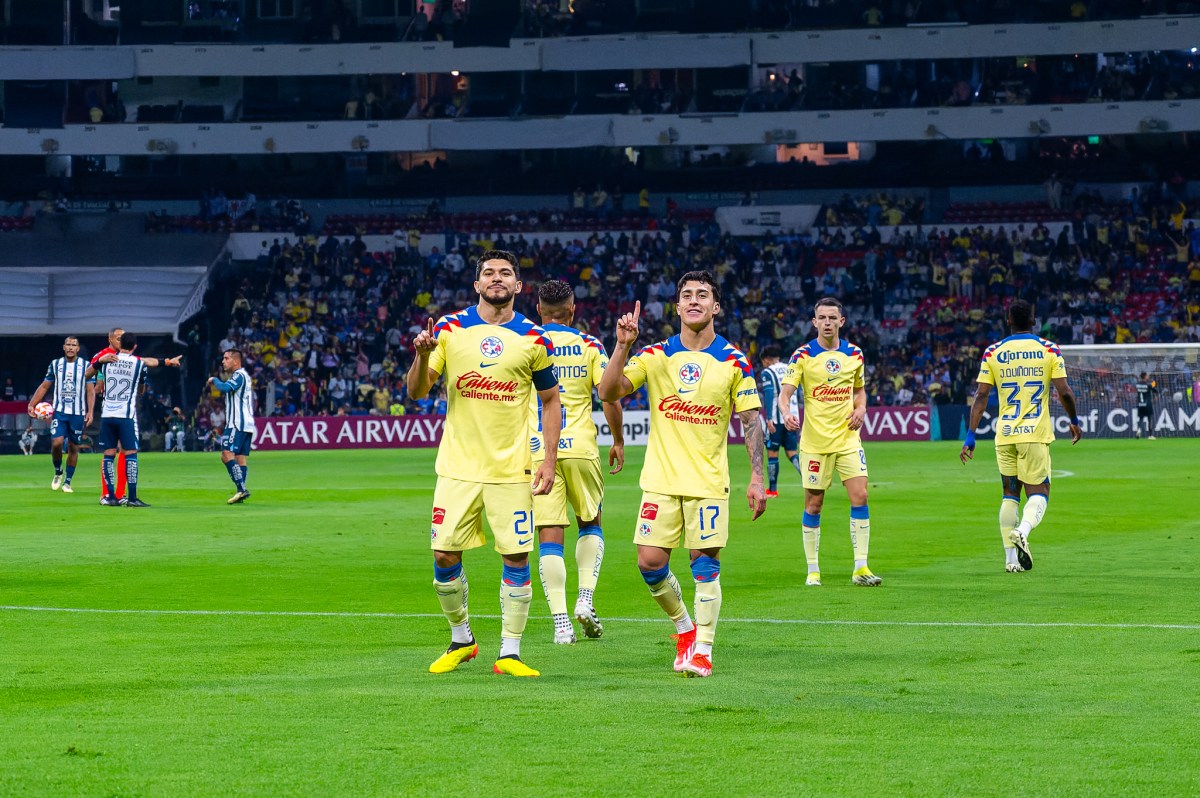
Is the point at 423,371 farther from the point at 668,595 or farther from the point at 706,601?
the point at 706,601

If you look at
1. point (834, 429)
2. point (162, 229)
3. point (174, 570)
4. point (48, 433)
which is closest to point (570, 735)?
point (834, 429)

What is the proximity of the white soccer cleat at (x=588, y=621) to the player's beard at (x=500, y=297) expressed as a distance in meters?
2.57

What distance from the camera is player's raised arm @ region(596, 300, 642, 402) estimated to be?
30.0 ft

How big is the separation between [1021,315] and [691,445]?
278 inches

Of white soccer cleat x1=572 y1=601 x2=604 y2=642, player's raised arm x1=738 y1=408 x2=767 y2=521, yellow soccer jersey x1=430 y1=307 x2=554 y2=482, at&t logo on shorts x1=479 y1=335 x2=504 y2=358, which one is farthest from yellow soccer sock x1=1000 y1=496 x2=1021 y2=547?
at&t logo on shorts x1=479 y1=335 x2=504 y2=358

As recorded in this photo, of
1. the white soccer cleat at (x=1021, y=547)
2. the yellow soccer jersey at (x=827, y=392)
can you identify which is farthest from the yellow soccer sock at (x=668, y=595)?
the white soccer cleat at (x=1021, y=547)

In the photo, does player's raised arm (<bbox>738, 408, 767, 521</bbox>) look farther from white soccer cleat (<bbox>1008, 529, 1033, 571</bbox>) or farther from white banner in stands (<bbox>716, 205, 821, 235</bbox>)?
white banner in stands (<bbox>716, 205, 821, 235</bbox>)

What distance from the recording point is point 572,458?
11.8 meters

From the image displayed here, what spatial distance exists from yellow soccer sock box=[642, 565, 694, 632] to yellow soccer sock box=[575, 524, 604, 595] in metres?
1.59

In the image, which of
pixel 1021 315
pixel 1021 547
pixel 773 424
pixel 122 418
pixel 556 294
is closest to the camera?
pixel 556 294

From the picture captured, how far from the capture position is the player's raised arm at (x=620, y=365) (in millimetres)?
9141

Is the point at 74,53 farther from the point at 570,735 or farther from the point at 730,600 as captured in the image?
the point at 570,735

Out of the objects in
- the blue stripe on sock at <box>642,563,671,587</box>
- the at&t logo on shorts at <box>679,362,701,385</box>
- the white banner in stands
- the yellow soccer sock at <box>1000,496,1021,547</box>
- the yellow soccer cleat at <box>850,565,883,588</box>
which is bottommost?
the yellow soccer cleat at <box>850,565,883,588</box>

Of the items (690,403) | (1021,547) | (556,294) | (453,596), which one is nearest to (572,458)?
(556,294)
